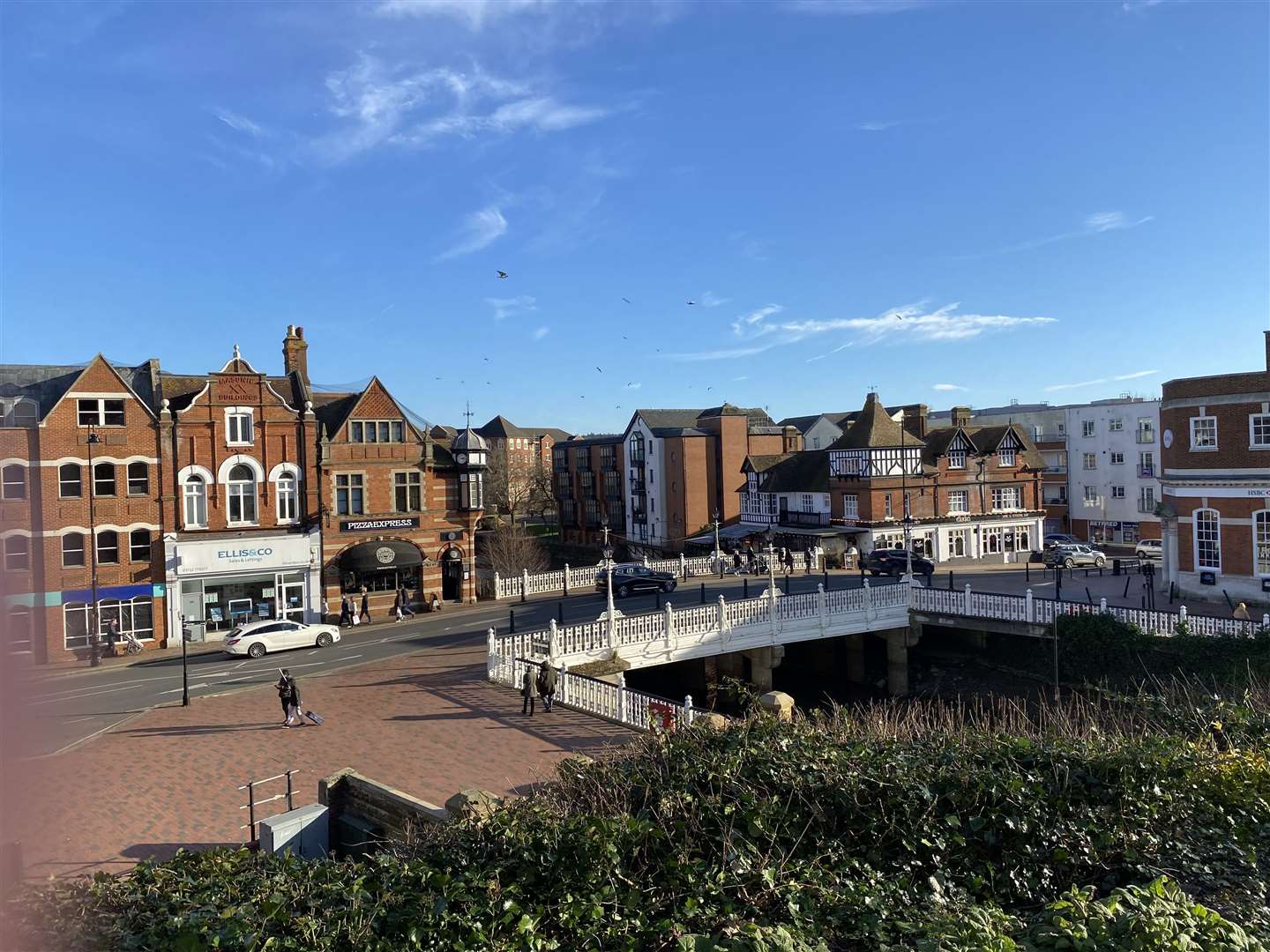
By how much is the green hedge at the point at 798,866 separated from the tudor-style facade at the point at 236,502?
26.6 meters

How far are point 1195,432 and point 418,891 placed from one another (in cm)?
3386

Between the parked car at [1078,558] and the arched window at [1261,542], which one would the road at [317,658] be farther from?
the arched window at [1261,542]

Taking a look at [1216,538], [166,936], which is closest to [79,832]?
[166,936]

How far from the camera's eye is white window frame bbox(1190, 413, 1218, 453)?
31600 millimetres

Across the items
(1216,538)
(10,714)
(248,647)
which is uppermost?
(10,714)

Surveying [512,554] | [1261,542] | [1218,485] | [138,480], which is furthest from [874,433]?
[138,480]

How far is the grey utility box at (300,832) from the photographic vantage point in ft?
40.3

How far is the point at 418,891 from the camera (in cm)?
817

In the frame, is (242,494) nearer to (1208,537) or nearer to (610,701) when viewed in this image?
(610,701)

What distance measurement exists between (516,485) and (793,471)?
153 ft

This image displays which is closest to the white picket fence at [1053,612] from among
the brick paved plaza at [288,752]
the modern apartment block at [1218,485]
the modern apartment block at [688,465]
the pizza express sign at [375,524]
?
the modern apartment block at [1218,485]

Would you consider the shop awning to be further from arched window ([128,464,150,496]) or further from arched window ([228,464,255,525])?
arched window ([128,464,150,496])

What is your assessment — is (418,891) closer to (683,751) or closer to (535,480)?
(683,751)

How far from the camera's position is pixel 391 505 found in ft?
124
